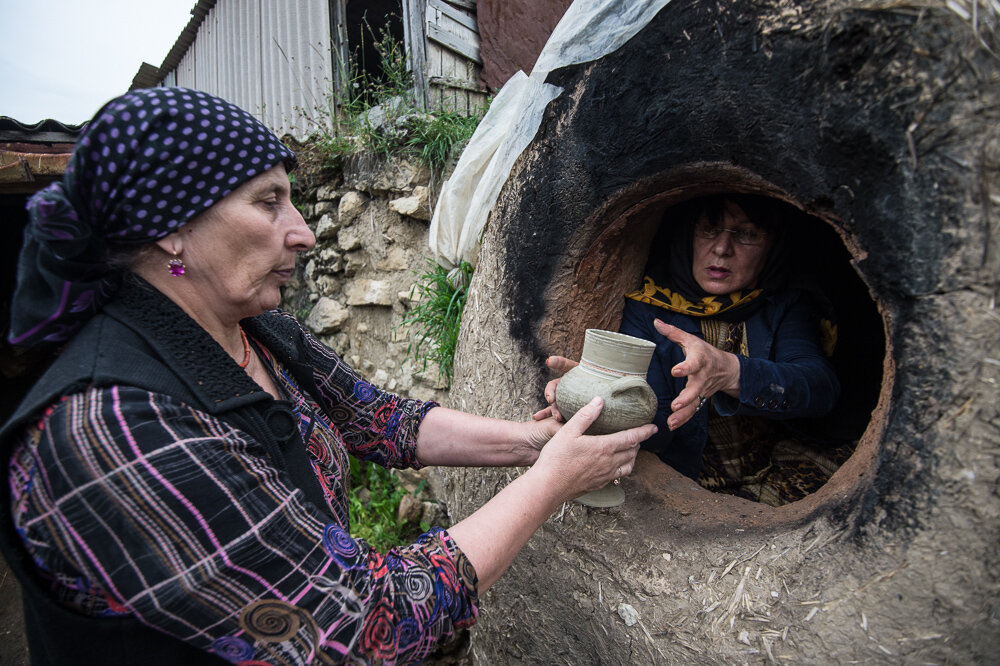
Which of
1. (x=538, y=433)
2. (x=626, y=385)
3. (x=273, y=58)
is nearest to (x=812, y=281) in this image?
(x=626, y=385)

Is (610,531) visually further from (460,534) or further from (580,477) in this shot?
(460,534)

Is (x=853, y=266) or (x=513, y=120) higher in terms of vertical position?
(x=513, y=120)

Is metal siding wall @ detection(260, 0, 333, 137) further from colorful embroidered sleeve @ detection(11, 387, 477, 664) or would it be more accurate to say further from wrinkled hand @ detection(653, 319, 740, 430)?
colorful embroidered sleeve @ detection(11, 387, 477, 664)

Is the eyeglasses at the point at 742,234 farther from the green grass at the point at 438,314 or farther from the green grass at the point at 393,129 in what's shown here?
the green grass at the point at 393,129

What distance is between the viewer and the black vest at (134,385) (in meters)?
1.16

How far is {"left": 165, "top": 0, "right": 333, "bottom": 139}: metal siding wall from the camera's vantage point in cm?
511

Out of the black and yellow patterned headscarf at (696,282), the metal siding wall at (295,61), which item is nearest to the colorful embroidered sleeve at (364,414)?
the black and yellow patterned headscarf at (696,282)

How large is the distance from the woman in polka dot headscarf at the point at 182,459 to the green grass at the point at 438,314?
5.21ft

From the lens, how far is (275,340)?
1770 millimetres

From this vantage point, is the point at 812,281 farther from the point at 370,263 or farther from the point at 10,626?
the point at 10,626

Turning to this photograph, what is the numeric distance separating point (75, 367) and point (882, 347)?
303 cm

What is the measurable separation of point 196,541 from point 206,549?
2 cm

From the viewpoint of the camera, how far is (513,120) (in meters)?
2.26

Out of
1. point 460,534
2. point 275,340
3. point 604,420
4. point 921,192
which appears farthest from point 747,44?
point 275,340
